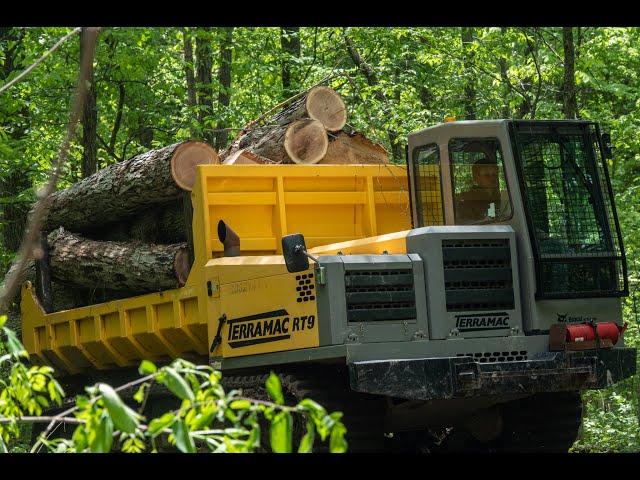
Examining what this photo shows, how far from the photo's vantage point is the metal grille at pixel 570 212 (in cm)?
907

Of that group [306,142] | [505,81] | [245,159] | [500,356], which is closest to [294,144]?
[306,142]

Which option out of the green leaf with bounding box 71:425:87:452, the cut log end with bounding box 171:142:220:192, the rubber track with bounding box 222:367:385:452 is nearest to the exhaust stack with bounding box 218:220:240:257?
the cut log end with bounding box 171:142:220:192

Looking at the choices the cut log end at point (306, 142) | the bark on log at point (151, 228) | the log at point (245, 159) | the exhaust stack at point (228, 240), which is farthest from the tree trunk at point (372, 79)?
the exhaust stack at point (228, 240)

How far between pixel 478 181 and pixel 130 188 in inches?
128

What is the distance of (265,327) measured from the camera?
888 centimetres

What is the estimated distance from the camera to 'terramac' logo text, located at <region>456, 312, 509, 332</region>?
8.70m

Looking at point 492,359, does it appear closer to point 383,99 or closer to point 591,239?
point 591,239

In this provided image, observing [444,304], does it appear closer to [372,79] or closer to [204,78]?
[372,79]

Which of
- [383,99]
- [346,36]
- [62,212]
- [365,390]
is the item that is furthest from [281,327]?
[346,36]

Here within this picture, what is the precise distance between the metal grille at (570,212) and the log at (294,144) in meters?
2.00

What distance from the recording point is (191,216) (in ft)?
32.1

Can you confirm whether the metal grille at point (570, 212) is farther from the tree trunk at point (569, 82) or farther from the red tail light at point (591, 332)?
the tree trunk at point (569, 82)

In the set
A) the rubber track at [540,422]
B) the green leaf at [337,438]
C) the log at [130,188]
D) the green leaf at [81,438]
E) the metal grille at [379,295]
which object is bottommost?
the rubber track at [540,422]

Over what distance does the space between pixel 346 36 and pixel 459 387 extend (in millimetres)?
10621
